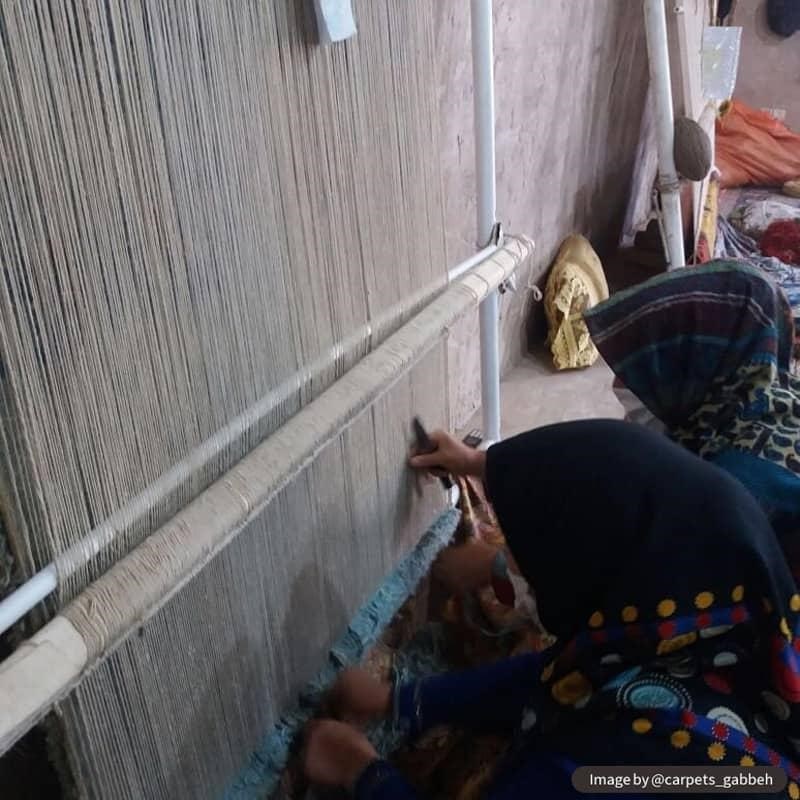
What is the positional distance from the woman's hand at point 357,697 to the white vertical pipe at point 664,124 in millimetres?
1928

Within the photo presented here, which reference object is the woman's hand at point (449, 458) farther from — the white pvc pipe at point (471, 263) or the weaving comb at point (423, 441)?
the white pvc pipe at point (471, 263)

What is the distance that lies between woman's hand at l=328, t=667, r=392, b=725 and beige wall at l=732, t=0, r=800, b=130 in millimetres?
4016

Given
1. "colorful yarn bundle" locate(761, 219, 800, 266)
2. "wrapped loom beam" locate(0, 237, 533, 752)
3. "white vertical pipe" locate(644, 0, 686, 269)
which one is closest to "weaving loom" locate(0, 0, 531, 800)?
"wrapped loom beam" locate(0, 237, 533, 752)

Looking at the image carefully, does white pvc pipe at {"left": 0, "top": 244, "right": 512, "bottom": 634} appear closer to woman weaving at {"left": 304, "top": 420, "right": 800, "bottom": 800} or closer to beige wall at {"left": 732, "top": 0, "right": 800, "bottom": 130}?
woman weaving at {"left": 304, "top": 420, "right": 800, "bottom": 800}

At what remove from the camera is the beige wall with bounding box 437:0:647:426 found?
1764mm

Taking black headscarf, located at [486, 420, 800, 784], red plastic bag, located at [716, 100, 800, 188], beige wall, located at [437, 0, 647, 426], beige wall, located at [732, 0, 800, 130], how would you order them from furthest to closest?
1. beige wall, located at [732, 0, 800, 130]
2. red plastic bag, located at [716, 100, 800, 188]
3. beige wall, located at [437, 0, 647, 426]
4. black headscarf, located at [486, 420, 800, 784]

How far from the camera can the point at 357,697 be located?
1.04 meters

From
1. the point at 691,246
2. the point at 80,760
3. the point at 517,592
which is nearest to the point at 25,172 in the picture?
the point at 80,760

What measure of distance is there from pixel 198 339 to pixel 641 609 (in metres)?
0.47

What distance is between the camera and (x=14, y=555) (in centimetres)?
61

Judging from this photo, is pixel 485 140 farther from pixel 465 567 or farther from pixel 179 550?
pixel 179 550

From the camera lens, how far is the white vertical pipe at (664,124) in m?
2.39

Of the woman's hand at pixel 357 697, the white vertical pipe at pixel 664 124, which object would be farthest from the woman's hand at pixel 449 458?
the white vertical pipe at pixel 664 124

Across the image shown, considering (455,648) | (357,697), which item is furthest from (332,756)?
(455,648)
